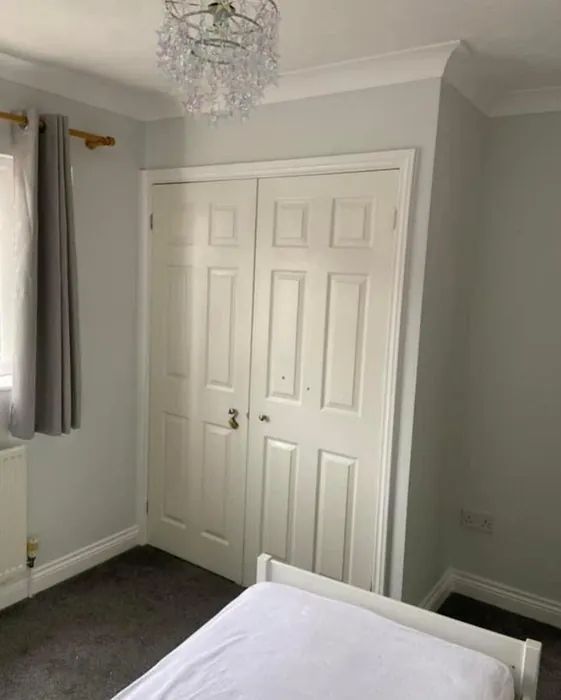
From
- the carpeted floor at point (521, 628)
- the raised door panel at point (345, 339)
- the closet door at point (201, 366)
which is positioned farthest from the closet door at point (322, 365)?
the carpeted floor at point (521, 628)

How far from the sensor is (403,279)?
243cm

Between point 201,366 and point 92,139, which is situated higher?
point 92,139

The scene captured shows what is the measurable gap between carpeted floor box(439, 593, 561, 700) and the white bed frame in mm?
930

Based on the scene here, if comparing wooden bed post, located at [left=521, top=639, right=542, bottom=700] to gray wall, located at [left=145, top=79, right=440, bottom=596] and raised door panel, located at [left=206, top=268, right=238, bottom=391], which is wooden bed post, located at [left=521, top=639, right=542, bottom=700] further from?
raised door panel, located at [left=206, top=268, right=238, bottom=391]

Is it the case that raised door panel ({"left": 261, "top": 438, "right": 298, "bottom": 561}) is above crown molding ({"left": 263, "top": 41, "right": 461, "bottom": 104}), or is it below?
below

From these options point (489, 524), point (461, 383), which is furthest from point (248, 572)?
point (461, 383)

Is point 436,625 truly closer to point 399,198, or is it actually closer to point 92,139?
point 399,198

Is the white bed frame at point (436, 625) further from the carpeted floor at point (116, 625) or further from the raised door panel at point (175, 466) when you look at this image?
the raised door panel at point (175, 466)

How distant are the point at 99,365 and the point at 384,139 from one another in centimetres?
176

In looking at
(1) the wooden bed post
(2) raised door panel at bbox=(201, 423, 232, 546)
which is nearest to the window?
(2) raised door panel at bbox=(201, 423, 232, 546)

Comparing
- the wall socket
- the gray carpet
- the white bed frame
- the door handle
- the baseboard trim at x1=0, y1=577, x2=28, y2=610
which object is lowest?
the gray carpet

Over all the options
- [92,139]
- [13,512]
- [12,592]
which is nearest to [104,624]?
[12,592]

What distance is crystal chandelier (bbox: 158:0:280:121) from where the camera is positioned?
1.44 meters

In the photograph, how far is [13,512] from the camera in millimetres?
2688
